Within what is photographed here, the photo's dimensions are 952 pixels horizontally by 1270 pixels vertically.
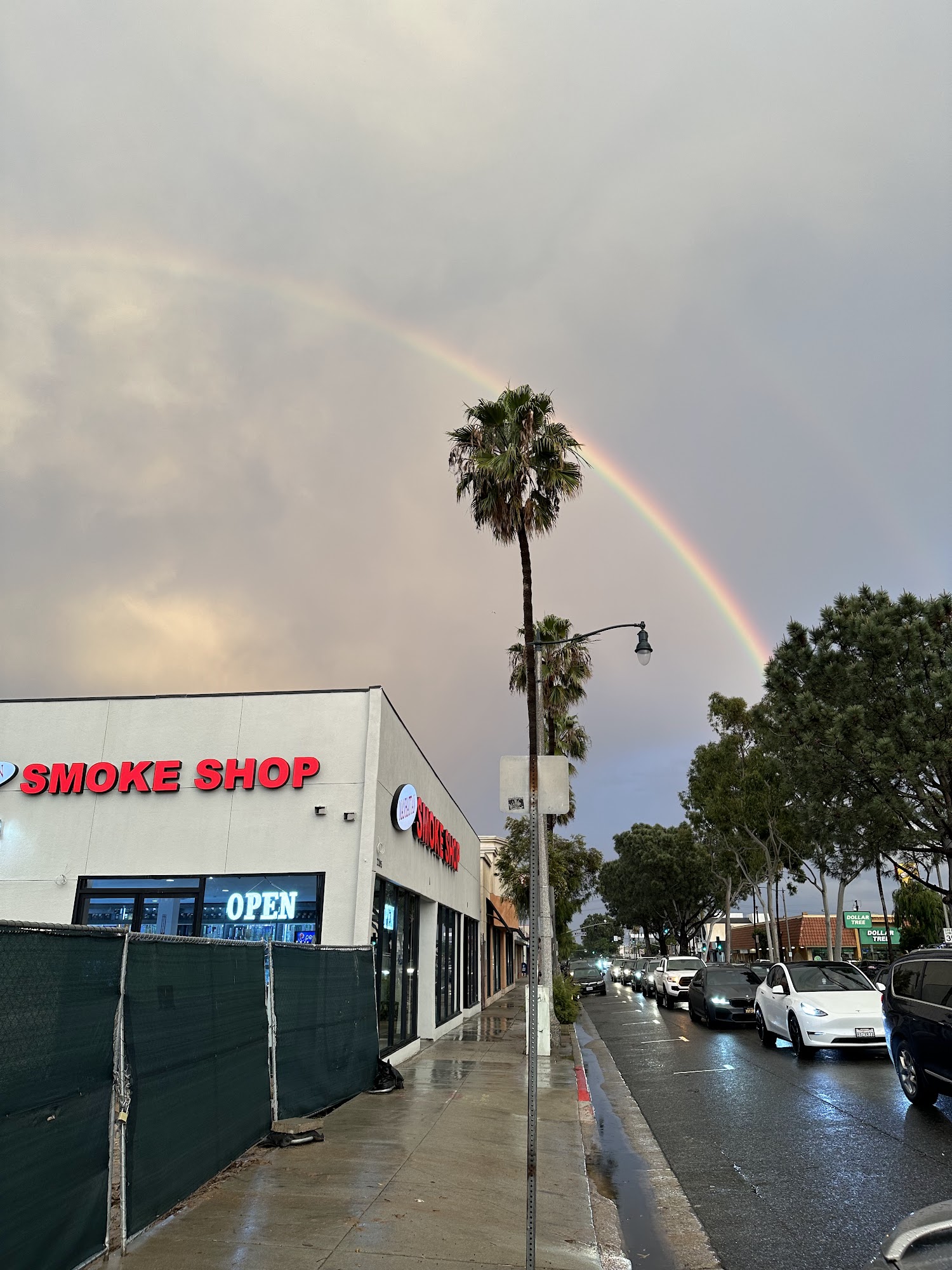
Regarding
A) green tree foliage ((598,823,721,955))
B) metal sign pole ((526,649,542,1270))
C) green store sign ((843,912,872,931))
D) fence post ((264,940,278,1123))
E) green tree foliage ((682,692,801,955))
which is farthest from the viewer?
green tree foliage ((598,823,721,955))

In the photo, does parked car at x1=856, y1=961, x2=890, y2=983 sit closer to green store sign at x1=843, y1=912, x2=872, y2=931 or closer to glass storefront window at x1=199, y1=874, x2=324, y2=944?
glass storefront window at x1=199, y1=874, x2=324, y2=944

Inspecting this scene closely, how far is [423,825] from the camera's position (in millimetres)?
17969

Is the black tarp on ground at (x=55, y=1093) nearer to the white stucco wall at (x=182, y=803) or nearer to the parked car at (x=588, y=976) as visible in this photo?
the white stucco wall at (x=182, y=803)

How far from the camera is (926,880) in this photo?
29.8 meters

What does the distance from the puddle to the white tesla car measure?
15.6 feet

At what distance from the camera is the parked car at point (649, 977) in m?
41.0

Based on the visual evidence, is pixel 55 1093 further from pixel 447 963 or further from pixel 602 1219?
pixel 447 963

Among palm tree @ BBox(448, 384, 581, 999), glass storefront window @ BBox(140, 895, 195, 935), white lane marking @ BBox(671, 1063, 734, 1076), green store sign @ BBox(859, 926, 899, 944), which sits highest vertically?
palm tree @ BBox(448, 384, 581, 999)

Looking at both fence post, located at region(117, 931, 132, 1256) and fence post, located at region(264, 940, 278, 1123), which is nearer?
fence post, located at region(117, 931, 132, 1256)

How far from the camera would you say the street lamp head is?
15461 millimetres

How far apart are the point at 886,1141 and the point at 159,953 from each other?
7.30 m

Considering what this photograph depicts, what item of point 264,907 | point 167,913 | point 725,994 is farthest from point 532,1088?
point 725,994

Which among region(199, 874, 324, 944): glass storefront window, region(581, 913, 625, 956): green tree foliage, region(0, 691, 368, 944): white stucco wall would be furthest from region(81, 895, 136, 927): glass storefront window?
region(581, 913, 625, 956): green tree foliage

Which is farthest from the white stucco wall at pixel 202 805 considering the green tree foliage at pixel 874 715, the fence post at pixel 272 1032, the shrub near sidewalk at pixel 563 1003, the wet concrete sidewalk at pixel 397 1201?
the green tree foliage at pixel 874 715
